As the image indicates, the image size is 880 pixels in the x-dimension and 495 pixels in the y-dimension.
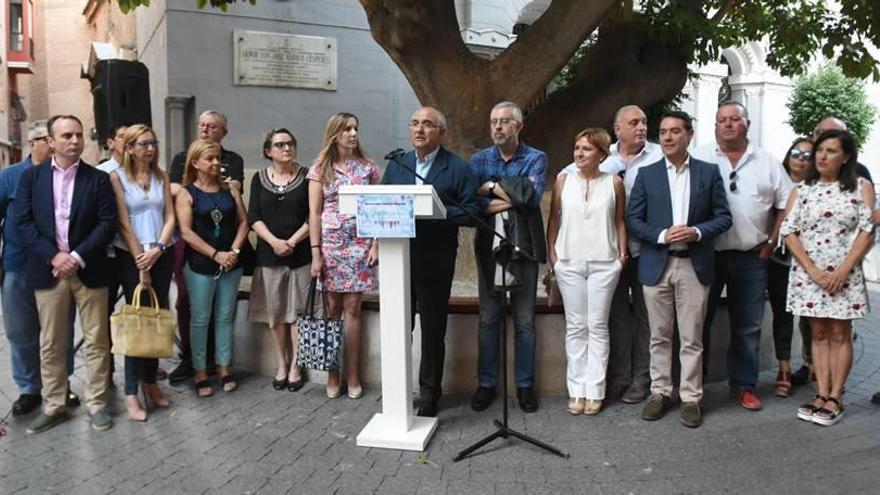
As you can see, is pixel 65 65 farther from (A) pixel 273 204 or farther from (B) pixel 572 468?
(B) pixel 572 468

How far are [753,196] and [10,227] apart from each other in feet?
15.3

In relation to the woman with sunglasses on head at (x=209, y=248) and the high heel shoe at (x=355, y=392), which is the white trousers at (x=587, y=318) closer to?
the high heel shoe at (x=355, y=392)

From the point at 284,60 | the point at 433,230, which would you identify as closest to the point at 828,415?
the point at 433,230

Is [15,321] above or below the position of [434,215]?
below

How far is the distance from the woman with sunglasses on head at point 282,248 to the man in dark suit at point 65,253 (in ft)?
3.30

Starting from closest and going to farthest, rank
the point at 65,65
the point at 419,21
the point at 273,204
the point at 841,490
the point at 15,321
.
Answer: the point at 841,490
the point at 15,321
the point at 273,204
the point at 419,21
the point at 65,65

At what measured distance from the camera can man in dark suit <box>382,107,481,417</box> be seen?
4434 mm

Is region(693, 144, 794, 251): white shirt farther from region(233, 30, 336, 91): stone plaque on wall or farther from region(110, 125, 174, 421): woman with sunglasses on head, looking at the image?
region(233, 30, 336, 91): stone plaque on wall

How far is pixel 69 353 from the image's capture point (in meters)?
4.74

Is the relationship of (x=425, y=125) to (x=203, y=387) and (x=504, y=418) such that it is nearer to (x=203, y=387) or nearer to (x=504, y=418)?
(x=504, y=418)

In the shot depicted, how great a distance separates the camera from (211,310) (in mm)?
5230

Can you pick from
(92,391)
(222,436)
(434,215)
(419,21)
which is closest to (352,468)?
(222,436)

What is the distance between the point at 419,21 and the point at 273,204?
2098 millimetres

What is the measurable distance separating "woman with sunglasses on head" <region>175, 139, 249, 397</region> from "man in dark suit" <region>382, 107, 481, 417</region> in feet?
4.21
